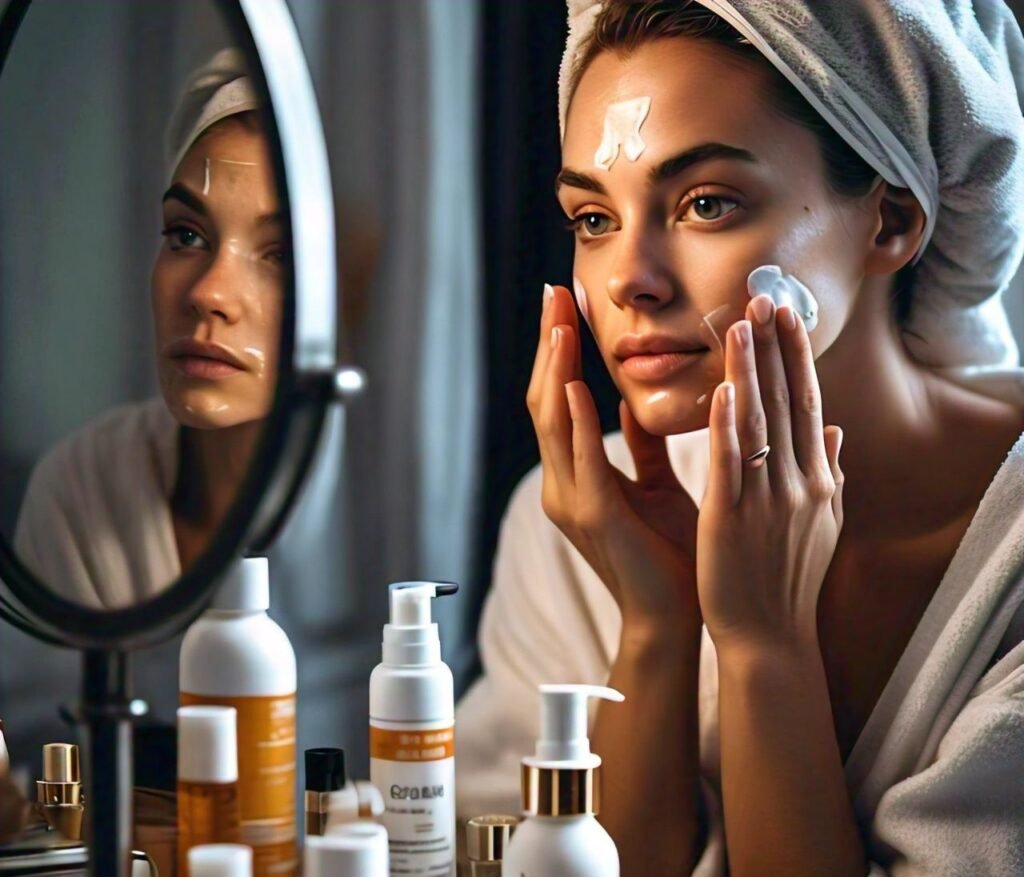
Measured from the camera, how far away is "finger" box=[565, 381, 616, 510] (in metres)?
1.11

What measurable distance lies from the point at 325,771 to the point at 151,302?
373 millimetres

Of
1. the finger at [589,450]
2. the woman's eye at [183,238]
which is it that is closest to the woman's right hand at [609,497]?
the finger at [589,450]

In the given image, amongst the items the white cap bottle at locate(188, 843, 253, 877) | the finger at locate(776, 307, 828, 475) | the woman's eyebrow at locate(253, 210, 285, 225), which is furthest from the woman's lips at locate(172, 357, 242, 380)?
the finger at locate(776, 307, 828, 475)

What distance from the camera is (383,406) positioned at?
3.70ft

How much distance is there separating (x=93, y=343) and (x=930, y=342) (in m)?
0.67

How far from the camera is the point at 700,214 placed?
1055 mm

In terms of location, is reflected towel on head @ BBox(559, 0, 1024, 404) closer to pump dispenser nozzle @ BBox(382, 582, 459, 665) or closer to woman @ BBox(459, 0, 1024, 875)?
woman @ BBox(459, 0, 1024, 875)

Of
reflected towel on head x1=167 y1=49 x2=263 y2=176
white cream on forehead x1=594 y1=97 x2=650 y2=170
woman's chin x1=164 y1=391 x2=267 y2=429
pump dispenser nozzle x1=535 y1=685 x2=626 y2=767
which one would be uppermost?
white cream on forehead x1=594 y1=97 x2=650 y2=170

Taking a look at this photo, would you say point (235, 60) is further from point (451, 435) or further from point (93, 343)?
point (451, 435)

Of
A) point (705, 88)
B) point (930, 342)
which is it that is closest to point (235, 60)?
point (705, 88)

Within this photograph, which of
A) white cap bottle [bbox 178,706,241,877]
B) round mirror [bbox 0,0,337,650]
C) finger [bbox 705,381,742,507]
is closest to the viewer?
round mirror [bbox 0,0,337,650]

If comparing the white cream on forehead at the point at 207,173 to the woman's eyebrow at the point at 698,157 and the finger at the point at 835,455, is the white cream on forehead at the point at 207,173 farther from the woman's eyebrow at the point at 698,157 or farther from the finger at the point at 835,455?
the finger at the point at 835,455

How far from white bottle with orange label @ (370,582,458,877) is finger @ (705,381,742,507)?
0.24 m

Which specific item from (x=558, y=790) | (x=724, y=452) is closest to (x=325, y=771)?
(x=558, y=790)
